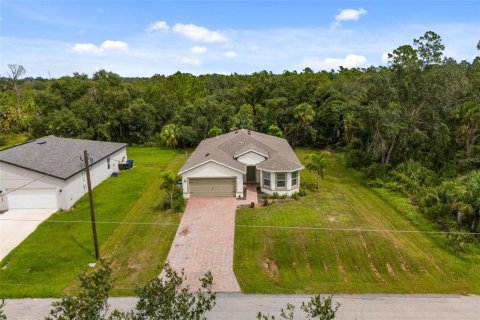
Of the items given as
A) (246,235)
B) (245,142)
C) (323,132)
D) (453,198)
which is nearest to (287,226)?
(246,235)

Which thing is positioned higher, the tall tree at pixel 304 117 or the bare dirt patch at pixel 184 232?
the tall tree at pixel 304 117

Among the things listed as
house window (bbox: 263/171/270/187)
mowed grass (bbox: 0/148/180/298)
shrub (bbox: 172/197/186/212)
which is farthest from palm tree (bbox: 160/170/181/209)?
house window (bbox: 263/171/270/187)

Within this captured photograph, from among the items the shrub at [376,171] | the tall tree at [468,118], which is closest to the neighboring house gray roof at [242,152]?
the shrub at [376,171]

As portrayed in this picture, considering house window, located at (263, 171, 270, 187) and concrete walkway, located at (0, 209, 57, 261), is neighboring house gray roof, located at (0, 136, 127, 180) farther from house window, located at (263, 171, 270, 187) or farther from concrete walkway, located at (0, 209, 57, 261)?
house window, located at (263, 171, 270, 187)

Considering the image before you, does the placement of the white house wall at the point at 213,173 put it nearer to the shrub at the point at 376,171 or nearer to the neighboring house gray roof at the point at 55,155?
the neighboring house gray roof at the point at 55,155

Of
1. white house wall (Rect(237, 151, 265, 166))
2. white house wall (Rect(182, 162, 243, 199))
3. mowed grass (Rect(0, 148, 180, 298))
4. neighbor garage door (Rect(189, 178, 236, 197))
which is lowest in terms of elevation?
mowed grass (Rect(0, 148, 180, 298))

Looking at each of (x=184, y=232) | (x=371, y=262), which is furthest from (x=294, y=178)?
(x=371, y=262)

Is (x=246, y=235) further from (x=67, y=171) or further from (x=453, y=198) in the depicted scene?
(x=67, y=171)
